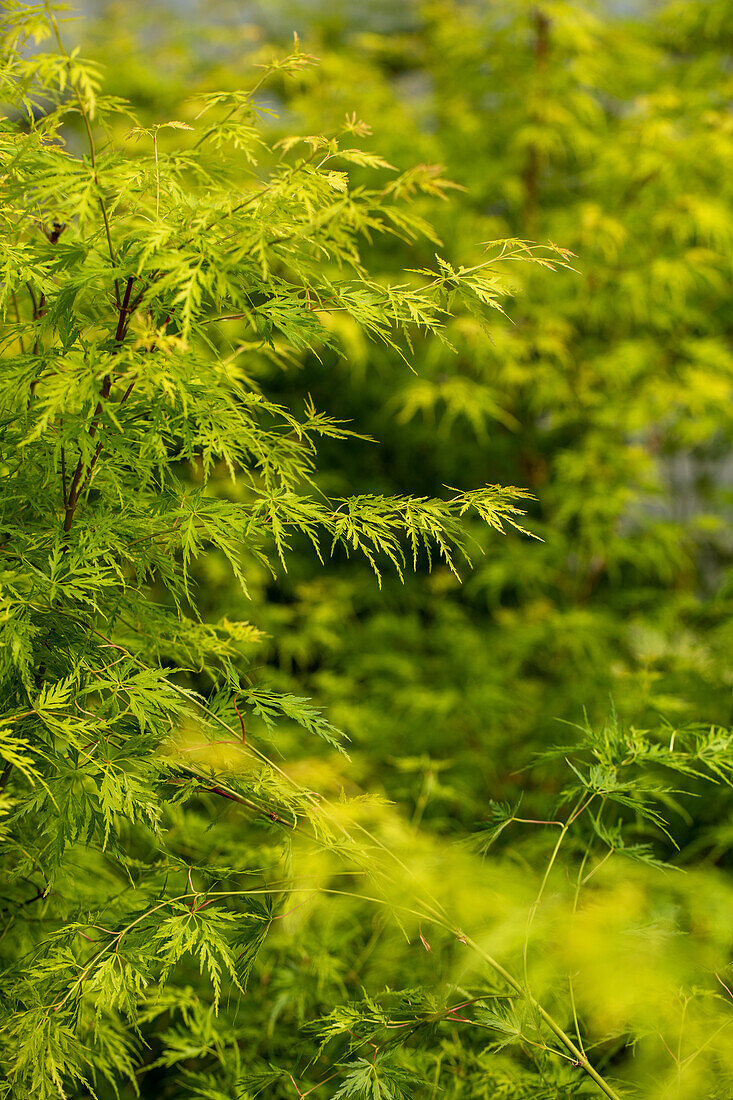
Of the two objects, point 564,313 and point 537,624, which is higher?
point 564,313

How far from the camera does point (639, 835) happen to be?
68.2 inches

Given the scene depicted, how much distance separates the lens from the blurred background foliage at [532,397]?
7.36 ft

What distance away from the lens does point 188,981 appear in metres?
1.35

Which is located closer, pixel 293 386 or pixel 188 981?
pixel 188 981

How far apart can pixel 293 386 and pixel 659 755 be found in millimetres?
2152

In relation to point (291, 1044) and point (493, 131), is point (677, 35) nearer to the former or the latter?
point (493, 131)

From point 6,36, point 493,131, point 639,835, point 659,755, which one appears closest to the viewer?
point 6,36

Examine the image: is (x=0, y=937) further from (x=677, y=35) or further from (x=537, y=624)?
(x=677, y=35)

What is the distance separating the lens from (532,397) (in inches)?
98.0

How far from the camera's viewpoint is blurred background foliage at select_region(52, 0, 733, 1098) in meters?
2.24

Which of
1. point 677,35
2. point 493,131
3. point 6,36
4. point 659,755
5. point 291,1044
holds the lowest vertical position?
point 291,1044

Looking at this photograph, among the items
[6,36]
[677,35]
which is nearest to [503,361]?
[677,35]

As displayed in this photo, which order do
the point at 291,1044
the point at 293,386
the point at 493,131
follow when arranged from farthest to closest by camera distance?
the point at 293,386 < the point at 493,131 < the point at 291,1044

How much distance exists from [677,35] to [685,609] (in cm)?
177
